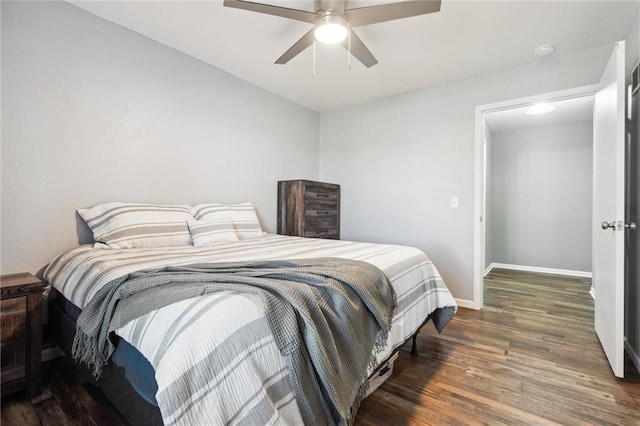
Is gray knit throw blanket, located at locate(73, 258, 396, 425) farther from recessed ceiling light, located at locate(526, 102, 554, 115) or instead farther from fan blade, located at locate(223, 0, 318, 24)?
recessed ceiling light, located at locate(526, 102, 554, 115)

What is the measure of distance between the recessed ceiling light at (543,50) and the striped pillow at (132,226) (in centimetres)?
338

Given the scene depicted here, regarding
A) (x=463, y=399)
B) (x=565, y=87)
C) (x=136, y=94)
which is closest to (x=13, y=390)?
(x=136, y=94)

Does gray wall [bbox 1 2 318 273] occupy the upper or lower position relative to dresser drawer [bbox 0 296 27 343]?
upper

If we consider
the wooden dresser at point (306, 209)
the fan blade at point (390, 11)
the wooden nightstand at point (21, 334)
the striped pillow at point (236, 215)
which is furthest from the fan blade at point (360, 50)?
the wooden nightstand at point (21, 334)

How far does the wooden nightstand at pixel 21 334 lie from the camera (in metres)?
1.48

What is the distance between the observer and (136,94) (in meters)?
2.36

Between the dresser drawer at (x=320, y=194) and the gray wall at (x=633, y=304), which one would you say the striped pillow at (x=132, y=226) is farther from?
the gray wall at (x=633, y=304)

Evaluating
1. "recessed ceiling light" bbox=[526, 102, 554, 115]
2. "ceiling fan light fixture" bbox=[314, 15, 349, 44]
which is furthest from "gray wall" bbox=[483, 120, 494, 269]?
"ceiling fan light fixture" bbox=[314, 15, 349, 44]

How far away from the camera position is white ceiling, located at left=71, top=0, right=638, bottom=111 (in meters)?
2.05

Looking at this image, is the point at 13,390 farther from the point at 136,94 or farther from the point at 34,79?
the point at 136,94

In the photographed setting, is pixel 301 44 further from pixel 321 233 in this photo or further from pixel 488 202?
pixel 488 202

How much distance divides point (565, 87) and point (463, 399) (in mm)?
2788

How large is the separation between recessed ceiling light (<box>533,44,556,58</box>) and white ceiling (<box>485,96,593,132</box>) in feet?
3.56

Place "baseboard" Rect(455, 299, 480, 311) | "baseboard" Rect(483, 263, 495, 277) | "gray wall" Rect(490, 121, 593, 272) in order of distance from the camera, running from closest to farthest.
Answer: "baseboard" Rect(455, 299, 480, 311) < "gray wall" Rect(490, 121, 593, 272) < "baseboard" Rect(483, 263, 495, 277)
